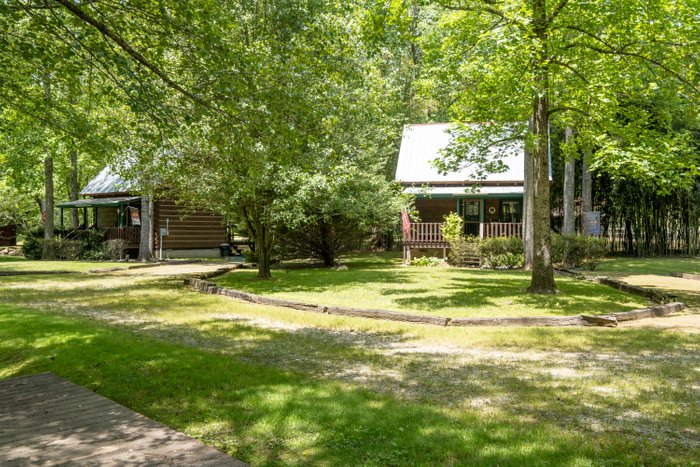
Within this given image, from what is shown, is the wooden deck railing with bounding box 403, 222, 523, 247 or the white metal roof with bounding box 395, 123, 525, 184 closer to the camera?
the wooden deck railing with bounding box 403, 222, 523, 247

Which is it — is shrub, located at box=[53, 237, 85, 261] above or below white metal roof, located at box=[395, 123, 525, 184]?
below

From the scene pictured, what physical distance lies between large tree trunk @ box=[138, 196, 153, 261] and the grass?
16.5m

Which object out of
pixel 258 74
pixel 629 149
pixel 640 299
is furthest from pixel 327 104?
pixel 640 299

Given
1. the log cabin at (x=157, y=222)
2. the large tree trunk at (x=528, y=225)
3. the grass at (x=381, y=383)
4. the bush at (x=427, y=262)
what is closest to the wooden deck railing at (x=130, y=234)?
the log cabin at (x=157, y=222)

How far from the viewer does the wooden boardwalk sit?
3.70 metres

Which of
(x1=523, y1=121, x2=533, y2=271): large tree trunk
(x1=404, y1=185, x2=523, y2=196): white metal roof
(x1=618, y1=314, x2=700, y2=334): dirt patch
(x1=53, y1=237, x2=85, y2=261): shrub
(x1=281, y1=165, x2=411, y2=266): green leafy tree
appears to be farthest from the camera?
(x1=53, y1=237, x2=85, y2=261): shrub

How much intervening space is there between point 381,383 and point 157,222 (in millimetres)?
26469

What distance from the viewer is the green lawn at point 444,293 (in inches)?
444

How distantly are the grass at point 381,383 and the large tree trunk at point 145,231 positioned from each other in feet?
54.2

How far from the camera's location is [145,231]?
26.8 meters

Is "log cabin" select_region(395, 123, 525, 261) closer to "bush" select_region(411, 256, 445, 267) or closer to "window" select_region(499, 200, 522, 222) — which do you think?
"window" select_region(499, 200, 522, 222)

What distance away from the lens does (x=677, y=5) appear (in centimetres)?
1112

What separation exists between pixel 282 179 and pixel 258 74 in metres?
8.39

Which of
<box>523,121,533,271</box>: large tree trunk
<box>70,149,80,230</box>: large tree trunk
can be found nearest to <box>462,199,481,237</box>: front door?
<box>523,121,533,271</box>: large tree trunk
